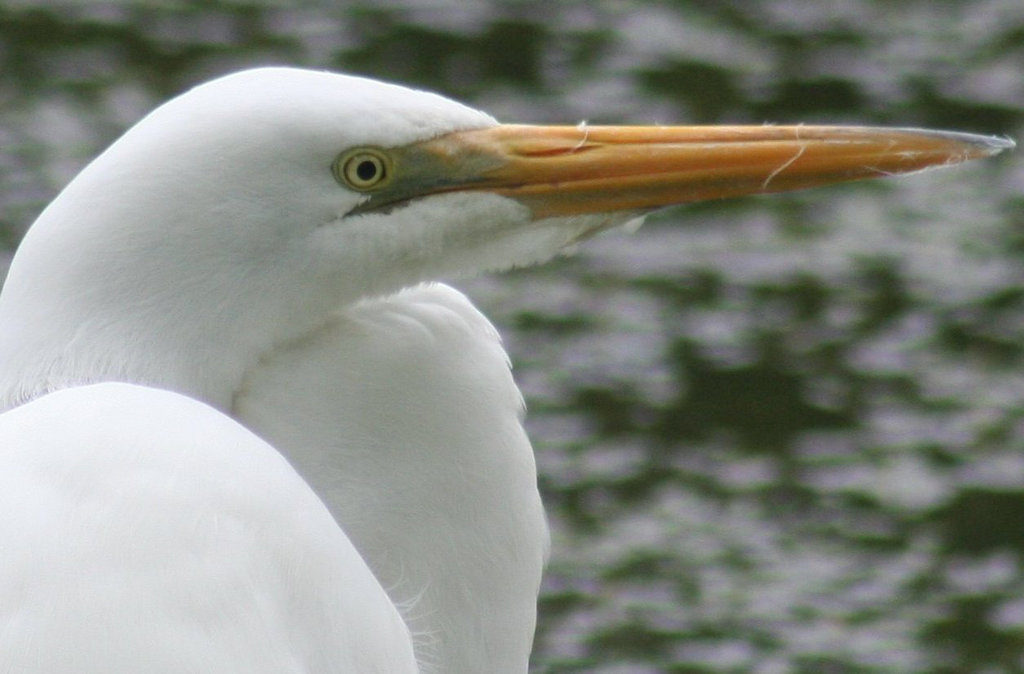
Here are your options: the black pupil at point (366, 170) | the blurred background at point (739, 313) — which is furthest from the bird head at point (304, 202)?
the blurred background at point (739, 313)

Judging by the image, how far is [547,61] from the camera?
22.3 ft

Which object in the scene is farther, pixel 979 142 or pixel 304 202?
pixel 979 142

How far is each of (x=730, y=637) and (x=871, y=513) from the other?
0.62m

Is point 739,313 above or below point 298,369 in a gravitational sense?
above

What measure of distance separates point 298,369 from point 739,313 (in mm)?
3831

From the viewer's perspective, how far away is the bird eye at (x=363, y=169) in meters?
1.81

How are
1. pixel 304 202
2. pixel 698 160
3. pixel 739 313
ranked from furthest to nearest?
pixel 739 313 → pixel 698 160 → pixel 304 202

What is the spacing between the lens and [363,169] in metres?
1.83

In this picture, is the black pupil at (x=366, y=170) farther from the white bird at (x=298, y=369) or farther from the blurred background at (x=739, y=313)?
the blurred background at (x=739, y=313)

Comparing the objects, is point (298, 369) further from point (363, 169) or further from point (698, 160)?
point (698, 160)

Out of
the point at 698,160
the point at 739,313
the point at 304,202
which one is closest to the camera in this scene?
the point at 304,202

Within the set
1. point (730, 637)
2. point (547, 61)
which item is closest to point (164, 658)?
point (730, 637)

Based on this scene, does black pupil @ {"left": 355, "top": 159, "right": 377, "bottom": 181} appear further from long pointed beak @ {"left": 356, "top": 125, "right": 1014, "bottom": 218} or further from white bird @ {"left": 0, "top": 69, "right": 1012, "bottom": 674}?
long pointed beak @ {"left": 356, "top": 125, "right": 1014, "bottom": 218}

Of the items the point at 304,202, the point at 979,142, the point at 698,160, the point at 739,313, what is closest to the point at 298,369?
the point at 304,202
